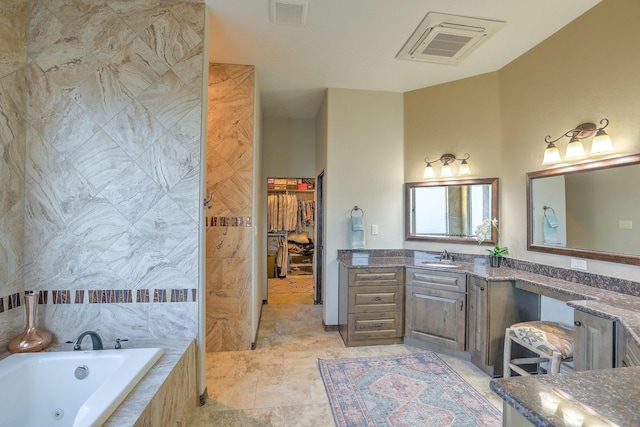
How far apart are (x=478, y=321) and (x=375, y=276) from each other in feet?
3.31

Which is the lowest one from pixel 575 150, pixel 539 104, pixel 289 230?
pixel 289 230

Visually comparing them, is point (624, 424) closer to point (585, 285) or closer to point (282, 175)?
point (585, 285)

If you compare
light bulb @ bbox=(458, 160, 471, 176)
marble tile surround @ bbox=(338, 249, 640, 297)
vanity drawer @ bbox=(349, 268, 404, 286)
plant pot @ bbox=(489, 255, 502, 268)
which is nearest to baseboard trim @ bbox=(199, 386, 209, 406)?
vanity drawer @ bbox=(349, 268, 404, 286)

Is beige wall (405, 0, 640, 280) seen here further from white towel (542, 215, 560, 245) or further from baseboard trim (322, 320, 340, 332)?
baseboard trim (322, 320, 340, 332)

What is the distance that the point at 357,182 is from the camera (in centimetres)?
353

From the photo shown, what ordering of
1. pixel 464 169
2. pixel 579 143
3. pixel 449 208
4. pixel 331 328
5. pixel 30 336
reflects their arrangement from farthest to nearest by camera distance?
pixel 331 328 < pixel 449 208 < pixel 464 169 < pixel 579 143 < pixel 30 336

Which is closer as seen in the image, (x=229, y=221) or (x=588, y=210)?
(x=588, y=210)

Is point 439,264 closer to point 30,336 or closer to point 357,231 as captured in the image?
point 357,231

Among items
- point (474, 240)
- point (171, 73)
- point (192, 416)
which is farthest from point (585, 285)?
point (171, 73)

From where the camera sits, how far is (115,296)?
1979 mm

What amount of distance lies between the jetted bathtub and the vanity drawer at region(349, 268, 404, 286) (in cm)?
187

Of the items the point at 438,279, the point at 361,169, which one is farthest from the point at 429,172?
the point at 438,279

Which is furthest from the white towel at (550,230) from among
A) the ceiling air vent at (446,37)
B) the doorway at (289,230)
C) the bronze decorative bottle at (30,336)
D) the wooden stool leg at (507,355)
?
the doorway at (289,230)

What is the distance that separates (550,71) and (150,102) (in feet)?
10.8
